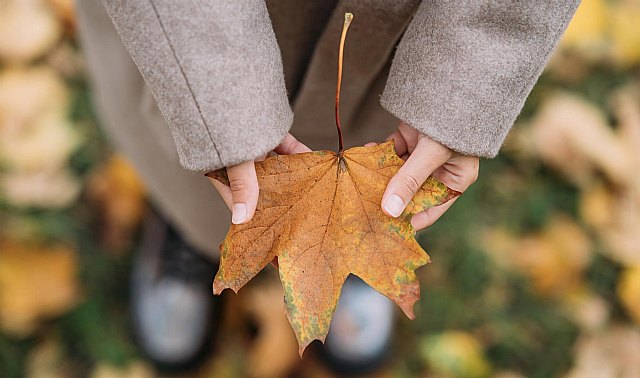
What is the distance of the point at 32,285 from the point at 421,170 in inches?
40.5

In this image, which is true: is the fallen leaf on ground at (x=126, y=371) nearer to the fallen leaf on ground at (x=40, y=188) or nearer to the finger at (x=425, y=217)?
the fallen leaf on ground at (x=40, y=188)

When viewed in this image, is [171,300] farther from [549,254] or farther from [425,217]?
[549,254]

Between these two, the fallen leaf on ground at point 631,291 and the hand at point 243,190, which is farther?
the fallen leaf on ground at point 631,291

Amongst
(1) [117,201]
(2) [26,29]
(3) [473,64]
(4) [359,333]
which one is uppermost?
(3) [473,64]

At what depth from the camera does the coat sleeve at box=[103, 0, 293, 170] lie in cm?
70

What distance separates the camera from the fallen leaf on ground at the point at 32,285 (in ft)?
4.59

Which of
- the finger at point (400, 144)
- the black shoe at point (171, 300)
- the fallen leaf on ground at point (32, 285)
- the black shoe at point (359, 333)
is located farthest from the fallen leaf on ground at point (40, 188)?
the finger at point (400, 144)

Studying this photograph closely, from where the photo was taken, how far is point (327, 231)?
785 millimetres

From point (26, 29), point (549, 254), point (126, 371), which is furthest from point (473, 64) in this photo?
point (26, 29)

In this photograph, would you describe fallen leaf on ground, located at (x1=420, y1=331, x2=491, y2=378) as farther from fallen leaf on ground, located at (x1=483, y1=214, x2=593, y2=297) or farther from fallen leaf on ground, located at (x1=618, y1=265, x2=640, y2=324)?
fallen leaf on ground, located at (x1=618, y1=265, x2=640, y2=324)

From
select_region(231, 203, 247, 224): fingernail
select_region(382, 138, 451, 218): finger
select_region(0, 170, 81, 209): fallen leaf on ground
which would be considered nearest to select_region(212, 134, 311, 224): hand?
select_region(231, 203, 247, 224): fingernail

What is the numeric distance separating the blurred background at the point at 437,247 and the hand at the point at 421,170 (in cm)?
69

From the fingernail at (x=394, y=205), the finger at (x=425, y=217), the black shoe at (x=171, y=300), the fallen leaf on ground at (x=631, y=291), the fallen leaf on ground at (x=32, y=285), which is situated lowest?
the fallen leaf on ground at (x=631, y=291)

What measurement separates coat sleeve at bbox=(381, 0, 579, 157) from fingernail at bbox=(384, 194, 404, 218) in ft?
0.30
